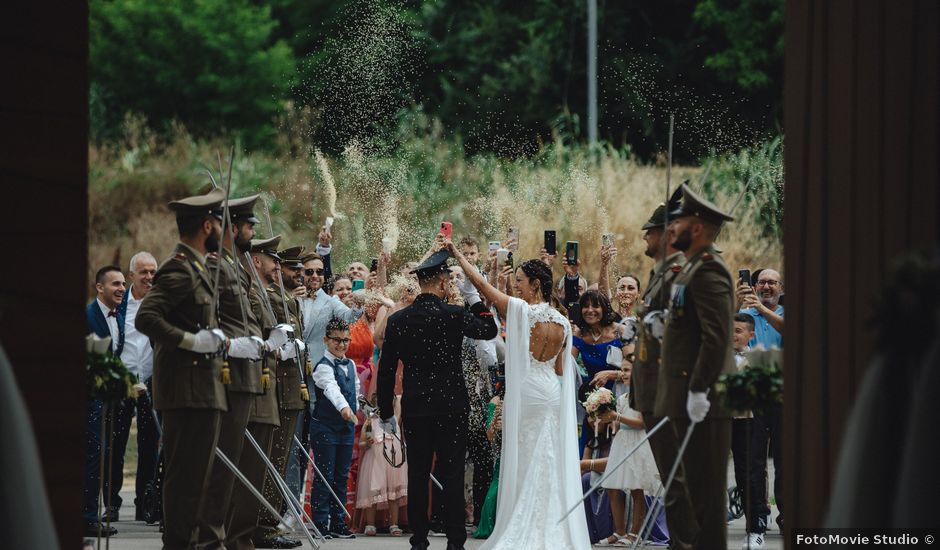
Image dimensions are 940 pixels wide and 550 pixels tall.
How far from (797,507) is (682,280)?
2.20 meters

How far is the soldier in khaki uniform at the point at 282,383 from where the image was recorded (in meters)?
10.7

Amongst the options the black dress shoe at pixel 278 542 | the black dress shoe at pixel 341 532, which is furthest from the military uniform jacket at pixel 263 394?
the black dress shoe at pixel 341 532

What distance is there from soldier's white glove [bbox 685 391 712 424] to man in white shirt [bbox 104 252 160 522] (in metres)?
5.35

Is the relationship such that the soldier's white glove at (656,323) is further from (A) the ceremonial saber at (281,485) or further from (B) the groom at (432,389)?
(A) the ceremonial saber at (281,485)

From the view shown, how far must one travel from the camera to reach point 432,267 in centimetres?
1046

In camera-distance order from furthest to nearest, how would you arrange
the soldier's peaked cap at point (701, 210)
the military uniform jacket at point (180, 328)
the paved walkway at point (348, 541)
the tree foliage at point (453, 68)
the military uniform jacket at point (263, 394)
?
1. the tree foliage at point (453, 68)
2. the paved walkway at point (348, 541)
3. the military uniform jacket at point (263, 394)
4. the soldier's peaked cap at point (701, 210)
5. the military uniform jacket at point (180, 328)

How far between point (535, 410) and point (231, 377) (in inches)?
103

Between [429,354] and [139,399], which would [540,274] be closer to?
[429,354]

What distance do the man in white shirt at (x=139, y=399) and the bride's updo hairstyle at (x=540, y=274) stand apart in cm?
325

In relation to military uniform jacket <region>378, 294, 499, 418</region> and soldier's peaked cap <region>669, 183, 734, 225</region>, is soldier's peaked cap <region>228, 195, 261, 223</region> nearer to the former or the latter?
military uniform jacket <region>378, 294, 499, 418</region>

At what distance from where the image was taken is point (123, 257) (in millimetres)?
24812

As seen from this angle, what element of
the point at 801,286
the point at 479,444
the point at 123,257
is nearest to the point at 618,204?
the point at 123,257

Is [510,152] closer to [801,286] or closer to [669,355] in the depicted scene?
[669,355]

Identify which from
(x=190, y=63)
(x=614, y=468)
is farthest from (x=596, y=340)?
(x=190, y=63)
